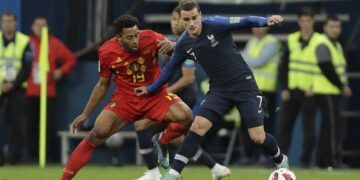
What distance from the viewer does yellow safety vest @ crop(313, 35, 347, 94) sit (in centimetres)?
1888

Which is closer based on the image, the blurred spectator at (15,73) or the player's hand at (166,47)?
the player's hand at (166,47)

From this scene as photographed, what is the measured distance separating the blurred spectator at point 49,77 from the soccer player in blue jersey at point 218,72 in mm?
7097

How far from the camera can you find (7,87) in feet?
64.4

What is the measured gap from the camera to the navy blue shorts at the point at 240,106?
1300 centimetres

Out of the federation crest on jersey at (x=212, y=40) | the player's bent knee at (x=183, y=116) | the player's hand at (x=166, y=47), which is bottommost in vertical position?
the player's bent knee at (x=183, y=116)

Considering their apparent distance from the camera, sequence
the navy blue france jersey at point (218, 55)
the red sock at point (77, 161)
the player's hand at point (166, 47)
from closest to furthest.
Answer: the navy blue france jersey at point (218, 55) < the red sock at point (77, 161) < the player's hand at point (166, 47)

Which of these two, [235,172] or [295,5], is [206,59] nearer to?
[235,172]

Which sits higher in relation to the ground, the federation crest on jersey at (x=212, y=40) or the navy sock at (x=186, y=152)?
the federation crest on jersey at (x=212, y=40)

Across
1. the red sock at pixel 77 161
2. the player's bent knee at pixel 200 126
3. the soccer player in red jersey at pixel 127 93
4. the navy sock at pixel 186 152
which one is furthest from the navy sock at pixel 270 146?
the red sock at pixel 77 161

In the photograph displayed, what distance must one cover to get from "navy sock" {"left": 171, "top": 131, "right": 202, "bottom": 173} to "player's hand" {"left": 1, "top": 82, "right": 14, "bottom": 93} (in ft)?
24.3

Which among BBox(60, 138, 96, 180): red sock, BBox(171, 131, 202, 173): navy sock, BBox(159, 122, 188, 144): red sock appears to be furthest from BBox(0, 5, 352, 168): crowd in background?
BBox(171, 131, 202, 173): navy sock

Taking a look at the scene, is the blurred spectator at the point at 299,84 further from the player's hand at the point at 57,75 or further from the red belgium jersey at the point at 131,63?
the red belgium jersey at the point at 131,63

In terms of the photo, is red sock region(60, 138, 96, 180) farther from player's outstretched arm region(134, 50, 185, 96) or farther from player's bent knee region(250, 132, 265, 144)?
player's bent knee region(250, 132, 265, 144)

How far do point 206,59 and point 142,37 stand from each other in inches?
43.1
